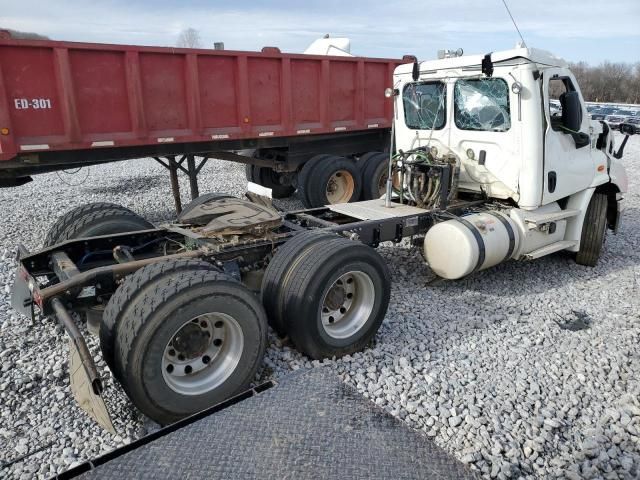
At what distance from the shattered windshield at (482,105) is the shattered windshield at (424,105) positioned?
0.70 feet

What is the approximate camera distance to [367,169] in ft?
29.7

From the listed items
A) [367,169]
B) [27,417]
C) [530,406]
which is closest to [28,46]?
[27,417]

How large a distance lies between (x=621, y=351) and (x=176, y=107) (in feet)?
20.3

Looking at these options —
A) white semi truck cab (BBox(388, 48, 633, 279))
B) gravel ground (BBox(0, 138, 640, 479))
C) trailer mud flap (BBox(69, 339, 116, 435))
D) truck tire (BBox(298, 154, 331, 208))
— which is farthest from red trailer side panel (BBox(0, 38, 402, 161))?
trailer mud flap (BBox(69, 339, 116, 435))

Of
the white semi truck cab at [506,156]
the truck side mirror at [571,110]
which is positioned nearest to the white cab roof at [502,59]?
the white semi truck cab at [506,156]

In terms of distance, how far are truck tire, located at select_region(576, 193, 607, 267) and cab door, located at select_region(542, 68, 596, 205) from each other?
15.7 inches

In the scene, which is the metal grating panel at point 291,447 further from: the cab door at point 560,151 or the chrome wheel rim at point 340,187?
the chrome wheel rim at point 340,187

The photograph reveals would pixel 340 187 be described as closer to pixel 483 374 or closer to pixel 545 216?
pixel 545 216

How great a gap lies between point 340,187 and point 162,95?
339 cm

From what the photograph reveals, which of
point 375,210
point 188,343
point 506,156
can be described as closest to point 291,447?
point 188,343

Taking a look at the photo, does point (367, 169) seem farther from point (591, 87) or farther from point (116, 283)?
point (591, 87)

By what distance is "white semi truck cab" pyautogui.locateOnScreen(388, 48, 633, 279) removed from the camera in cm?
503

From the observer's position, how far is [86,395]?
2797 millimetres

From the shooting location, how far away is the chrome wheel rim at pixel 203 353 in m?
3.22
